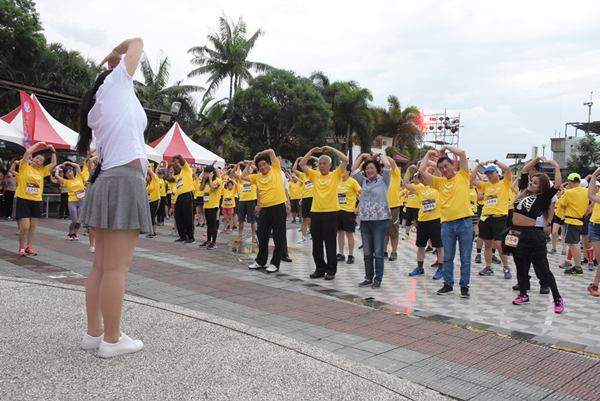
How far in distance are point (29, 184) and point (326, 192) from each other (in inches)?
208

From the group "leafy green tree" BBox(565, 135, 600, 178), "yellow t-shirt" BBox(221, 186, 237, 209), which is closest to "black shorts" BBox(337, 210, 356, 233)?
"yellow t-shirt" BBox(221, 186, 237, 209)

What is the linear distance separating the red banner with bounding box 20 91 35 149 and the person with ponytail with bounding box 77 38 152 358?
14.7m

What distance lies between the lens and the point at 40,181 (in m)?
8.20

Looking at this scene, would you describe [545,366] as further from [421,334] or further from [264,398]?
[264,398]

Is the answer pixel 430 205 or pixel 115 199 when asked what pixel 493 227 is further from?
pixel 115 199

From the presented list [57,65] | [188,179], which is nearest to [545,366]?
[188,179]

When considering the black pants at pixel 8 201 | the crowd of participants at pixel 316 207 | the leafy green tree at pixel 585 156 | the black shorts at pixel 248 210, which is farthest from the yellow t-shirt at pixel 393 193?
the leafy green tree at pixel 585 156

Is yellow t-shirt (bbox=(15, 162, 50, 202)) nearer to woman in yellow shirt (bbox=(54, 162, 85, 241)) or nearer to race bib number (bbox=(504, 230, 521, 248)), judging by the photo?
woman in yellow shirt (bbox=(54, 162, 85, 241))

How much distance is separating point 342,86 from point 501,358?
39872 millimetres

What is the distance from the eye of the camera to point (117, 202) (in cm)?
287

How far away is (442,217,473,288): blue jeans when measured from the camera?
6.03m

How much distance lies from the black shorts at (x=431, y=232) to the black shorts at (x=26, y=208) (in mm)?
6880

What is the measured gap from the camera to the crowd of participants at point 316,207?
2.93m

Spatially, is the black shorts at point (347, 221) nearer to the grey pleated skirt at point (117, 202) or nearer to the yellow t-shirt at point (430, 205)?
the yellow t-shirt at point (430, 205)
